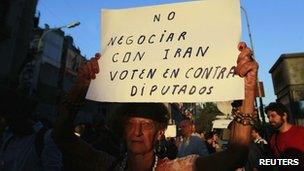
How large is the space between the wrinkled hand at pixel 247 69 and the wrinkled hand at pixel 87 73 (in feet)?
2.94

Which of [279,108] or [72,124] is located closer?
[72,124]

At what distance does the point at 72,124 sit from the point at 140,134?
45cm

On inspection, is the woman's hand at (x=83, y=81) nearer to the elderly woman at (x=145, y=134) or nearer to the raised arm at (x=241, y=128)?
the elderly woman at (x=145, y=134)

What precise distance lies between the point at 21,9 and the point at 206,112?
61.6 metres

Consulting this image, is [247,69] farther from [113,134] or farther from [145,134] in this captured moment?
[113,134]

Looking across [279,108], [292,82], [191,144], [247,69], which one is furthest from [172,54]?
[292,82]

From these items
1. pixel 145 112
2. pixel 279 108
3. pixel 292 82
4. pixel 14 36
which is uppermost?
pixel 14 36

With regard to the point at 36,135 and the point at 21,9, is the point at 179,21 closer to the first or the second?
the point at 36,135

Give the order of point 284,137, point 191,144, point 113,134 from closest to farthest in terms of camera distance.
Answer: point 113,134 → point 284,137 → point 191,144

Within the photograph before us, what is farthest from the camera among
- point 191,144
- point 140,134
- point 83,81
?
point 191,144

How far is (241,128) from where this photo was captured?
2064 mm

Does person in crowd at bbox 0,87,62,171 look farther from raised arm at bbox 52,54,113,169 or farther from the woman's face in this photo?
the woman's face

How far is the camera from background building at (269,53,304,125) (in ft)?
33.1

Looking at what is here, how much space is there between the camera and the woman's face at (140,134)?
7.54ft
